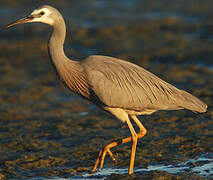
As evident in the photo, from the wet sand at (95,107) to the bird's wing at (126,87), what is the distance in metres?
0.85

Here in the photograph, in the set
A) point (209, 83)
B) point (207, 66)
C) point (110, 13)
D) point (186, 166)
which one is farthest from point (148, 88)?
point (110, 13)

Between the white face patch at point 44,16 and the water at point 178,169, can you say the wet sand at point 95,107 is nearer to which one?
the water at point 178,169

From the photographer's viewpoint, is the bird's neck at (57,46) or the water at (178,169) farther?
the bird's neck at (57,46)

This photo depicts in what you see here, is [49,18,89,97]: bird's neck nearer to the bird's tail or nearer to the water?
the water

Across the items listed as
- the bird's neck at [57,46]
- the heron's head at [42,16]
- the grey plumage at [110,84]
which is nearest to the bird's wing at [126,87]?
the grey plumage at [110,84]

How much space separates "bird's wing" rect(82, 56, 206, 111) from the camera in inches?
270

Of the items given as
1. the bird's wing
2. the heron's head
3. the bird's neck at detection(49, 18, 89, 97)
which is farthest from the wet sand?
the heron's head

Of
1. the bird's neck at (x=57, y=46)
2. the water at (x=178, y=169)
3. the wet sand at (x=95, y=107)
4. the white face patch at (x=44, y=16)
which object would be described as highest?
the white face patch at (x=44, y=16)

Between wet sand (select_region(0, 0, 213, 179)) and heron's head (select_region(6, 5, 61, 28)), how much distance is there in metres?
2.16

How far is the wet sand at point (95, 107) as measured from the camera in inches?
287

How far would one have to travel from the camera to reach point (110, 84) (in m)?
6.96

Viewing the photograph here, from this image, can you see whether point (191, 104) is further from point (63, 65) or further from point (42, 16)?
point (42, 16)

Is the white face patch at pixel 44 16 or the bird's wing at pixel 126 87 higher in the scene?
the white face patch at pixel 44 16

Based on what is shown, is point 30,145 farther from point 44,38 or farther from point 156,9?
point 156,9
